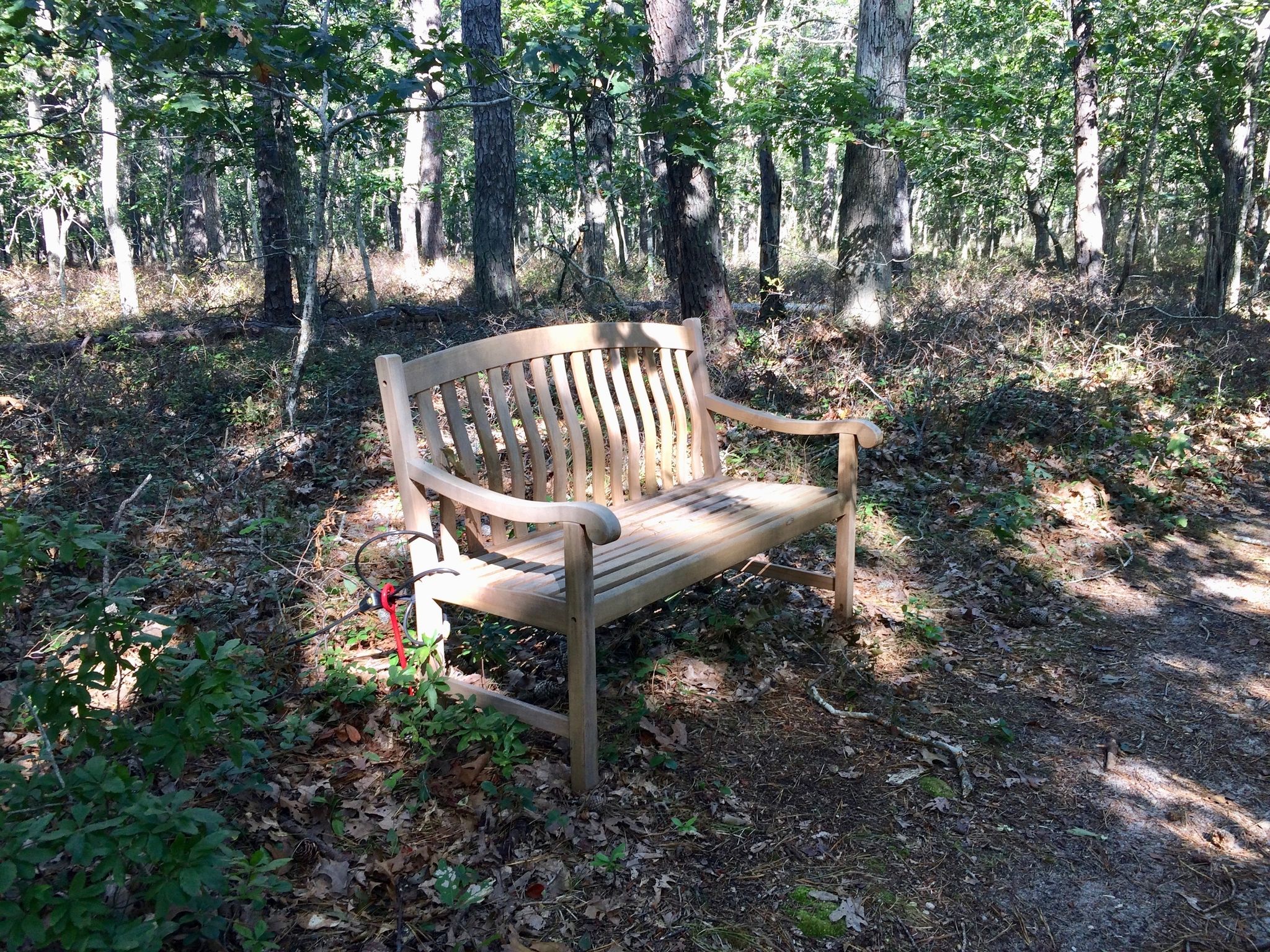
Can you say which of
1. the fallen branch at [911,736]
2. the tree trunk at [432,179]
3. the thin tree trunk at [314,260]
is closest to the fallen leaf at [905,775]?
the fallen branch at [911,736]

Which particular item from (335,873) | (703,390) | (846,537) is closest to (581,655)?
(335,873)

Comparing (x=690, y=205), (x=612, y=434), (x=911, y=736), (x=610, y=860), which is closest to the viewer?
(x=610, y=860)

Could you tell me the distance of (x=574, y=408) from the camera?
Answer: 339 cm

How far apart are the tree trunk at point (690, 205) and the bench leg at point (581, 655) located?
17.8ft

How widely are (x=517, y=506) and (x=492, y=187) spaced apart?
347 inches

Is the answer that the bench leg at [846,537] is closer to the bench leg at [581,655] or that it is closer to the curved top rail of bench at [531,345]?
the curved top rail of bench at [531,345]

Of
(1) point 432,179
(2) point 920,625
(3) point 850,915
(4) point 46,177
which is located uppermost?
(1) point 432,179

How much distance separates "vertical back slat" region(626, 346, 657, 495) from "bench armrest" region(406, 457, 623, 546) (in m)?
1.20

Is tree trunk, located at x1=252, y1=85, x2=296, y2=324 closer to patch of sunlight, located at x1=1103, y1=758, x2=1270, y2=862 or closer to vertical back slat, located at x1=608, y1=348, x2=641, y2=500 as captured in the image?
vertical back slat, located at x1=608, y1=348, x2=641, y2=500

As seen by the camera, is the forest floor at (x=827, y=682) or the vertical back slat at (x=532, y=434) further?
the vertical back slat at (x=532, y=434)

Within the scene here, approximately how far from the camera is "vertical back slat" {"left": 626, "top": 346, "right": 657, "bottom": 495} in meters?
3.77

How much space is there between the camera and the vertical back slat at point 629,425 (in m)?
3.67

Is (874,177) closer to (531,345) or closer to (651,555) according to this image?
(531,345)

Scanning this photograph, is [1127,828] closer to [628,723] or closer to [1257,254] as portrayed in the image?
[628,723]
